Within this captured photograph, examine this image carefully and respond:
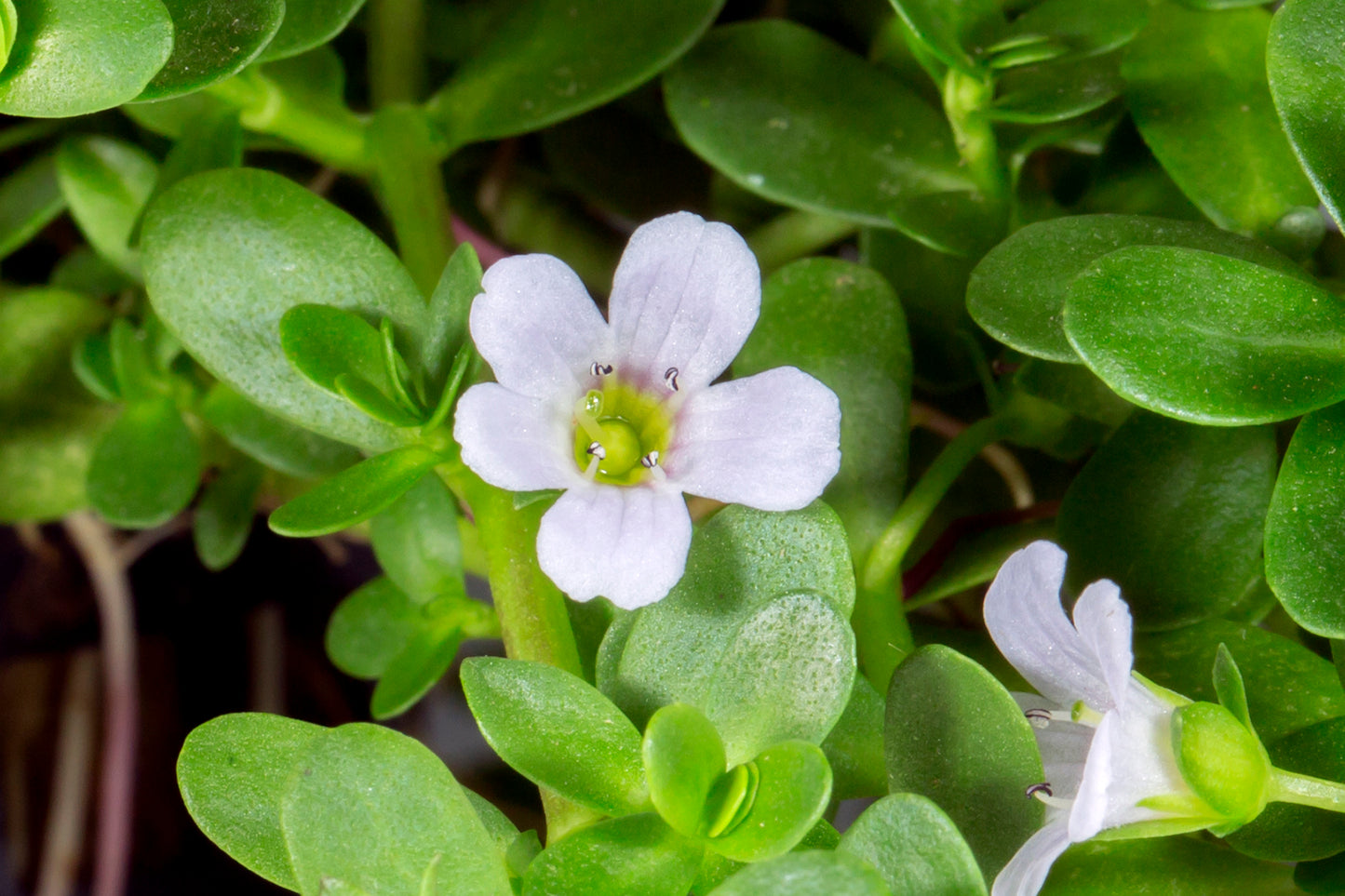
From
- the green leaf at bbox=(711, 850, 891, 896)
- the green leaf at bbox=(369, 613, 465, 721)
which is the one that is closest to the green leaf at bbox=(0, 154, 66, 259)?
the green leaf at bbox=(369, 613, 465, 721)

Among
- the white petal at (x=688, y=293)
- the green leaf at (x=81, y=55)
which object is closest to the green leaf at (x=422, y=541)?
the white petal at (x=688, y=293)

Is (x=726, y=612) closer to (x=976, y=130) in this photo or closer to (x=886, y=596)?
(x=886, y=596)

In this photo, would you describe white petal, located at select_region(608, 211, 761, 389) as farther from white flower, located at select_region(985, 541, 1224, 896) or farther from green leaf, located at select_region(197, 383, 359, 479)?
green leaf, located at select_region(197, 383, 359, 479)

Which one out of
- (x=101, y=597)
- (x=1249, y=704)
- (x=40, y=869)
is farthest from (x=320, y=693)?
(x=1249, y=704)

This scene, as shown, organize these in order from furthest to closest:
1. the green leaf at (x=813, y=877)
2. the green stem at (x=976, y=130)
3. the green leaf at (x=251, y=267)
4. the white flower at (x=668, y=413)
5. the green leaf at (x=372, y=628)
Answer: the green leaf at (x=372, y=628), the green stem at (x=976, y=130), the green leaf at (x=251, y=267), the white flower at (x=668, y=413), the green leaf at (x=813, y=877)

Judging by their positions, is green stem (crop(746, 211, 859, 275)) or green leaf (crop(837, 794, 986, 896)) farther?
green stem (crop(746, 211, 859, 275))

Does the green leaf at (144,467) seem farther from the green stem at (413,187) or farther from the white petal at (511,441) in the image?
the white petal at (511,441)

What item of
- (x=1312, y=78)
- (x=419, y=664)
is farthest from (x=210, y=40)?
(x=1312, y=78)
